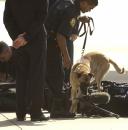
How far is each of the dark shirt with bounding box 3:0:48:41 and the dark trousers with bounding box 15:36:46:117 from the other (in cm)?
14

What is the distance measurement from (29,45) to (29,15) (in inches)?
12.1

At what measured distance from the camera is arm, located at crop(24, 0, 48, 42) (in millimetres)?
6219

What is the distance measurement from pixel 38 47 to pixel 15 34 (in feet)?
0.96

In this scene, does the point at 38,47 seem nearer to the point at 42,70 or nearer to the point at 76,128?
the point at 42,70

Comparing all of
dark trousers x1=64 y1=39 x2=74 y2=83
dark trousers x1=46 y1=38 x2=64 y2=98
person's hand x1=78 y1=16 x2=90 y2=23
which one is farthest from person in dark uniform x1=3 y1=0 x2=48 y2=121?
person's hand x1=78 y1=16 x2=90 y2=23

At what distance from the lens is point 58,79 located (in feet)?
23.3

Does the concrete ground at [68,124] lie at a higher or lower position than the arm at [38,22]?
lower

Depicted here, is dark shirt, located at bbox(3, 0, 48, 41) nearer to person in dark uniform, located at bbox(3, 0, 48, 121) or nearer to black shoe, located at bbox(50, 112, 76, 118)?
person in dark uniform, located at bbox(3, 0, 48, 121)

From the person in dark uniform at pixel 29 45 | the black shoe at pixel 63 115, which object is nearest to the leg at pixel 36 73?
the person in dark uniform at pixel 29 45

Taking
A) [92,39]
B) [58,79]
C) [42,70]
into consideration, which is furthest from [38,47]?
[92,39]

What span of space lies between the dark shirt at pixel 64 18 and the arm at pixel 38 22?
2.10 ft

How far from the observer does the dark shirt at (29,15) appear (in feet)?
20.5

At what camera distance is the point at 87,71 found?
7473mm

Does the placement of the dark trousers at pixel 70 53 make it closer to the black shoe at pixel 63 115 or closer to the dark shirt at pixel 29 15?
the black shoe at pixel 63 115
